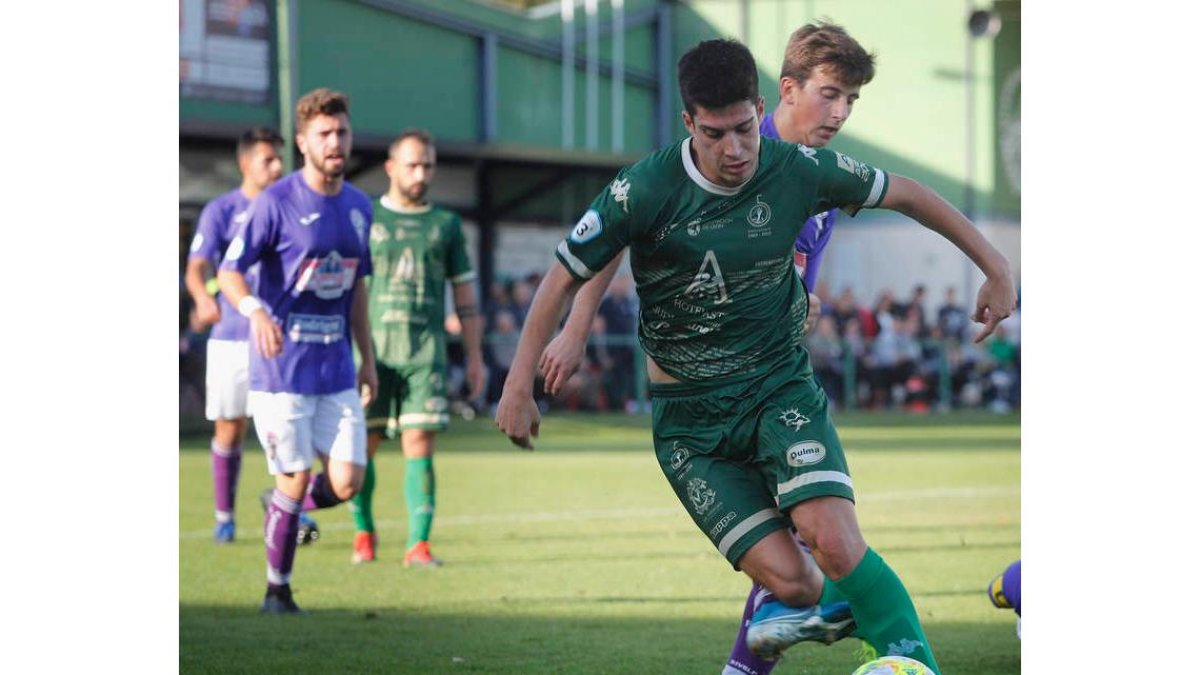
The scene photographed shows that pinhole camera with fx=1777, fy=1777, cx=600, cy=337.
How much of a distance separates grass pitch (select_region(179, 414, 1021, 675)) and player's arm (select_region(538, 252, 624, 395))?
5.33 ft

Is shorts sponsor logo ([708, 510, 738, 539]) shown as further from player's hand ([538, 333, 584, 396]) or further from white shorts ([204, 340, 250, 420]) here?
white shorts ([204, 340, 250, 420])

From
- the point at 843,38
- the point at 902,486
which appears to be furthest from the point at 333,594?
the point at 902,486

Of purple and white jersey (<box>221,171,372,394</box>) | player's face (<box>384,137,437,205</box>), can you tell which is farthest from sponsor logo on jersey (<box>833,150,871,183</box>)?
player's face (<box>384,137,437,205</box>)

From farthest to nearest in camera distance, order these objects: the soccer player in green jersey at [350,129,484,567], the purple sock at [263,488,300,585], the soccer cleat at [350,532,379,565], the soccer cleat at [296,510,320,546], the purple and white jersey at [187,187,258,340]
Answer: the purple and white jersey at [187,187,258,340], the soccer cleat at [296,510,320,546], the soccer player in green jersey at [350,129,484,567], the soccer cleat at [350,532,379,565], the purple sock at [263,488,300,585]

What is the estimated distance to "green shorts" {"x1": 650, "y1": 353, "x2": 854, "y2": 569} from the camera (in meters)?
5.39

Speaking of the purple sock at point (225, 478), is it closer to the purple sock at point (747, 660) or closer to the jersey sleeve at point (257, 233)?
the jersey sleeve at point (257, 233)

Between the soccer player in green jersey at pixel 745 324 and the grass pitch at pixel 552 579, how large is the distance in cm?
123

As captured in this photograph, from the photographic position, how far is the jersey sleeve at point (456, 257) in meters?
10.4

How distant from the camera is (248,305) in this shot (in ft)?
26.3

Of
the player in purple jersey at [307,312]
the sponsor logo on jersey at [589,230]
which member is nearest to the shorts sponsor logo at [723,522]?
the sponsor logo on jersey at [589,230]

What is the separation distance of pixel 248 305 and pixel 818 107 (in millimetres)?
3021
